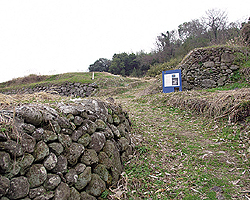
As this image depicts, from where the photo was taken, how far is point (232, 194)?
245cm

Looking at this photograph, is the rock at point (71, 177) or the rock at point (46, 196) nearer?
the rock at point (46, 196)

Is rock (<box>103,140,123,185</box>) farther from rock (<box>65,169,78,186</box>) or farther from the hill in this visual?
rock (<box>65,169,78,186</box>)

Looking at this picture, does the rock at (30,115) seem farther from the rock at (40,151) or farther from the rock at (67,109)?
the rock at (67,109)

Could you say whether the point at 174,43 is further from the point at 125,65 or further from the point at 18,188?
the point at 18,188

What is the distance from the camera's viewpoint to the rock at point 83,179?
7.34ft

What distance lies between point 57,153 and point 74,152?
27cm

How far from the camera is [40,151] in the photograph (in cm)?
196

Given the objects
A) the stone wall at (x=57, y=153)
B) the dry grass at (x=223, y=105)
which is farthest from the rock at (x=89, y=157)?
the dry grass at (x=223, y=105)

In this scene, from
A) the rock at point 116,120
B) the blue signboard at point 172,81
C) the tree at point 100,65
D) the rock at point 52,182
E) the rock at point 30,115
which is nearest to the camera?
the rock at point 52,182

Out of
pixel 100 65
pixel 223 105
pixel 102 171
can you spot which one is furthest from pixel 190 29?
pixel 102 171

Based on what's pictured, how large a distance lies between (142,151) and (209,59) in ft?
25.4

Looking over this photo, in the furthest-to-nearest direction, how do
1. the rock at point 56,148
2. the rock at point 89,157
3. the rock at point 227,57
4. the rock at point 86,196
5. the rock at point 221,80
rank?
the rock at point 227,57
the rock at point 221,80
the rock at point 89,157
the rock at point 86,196
the rock at point 56,148

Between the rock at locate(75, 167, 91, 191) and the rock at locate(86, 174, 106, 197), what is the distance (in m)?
0.08

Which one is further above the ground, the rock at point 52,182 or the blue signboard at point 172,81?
the blue signboard at point 172,81
